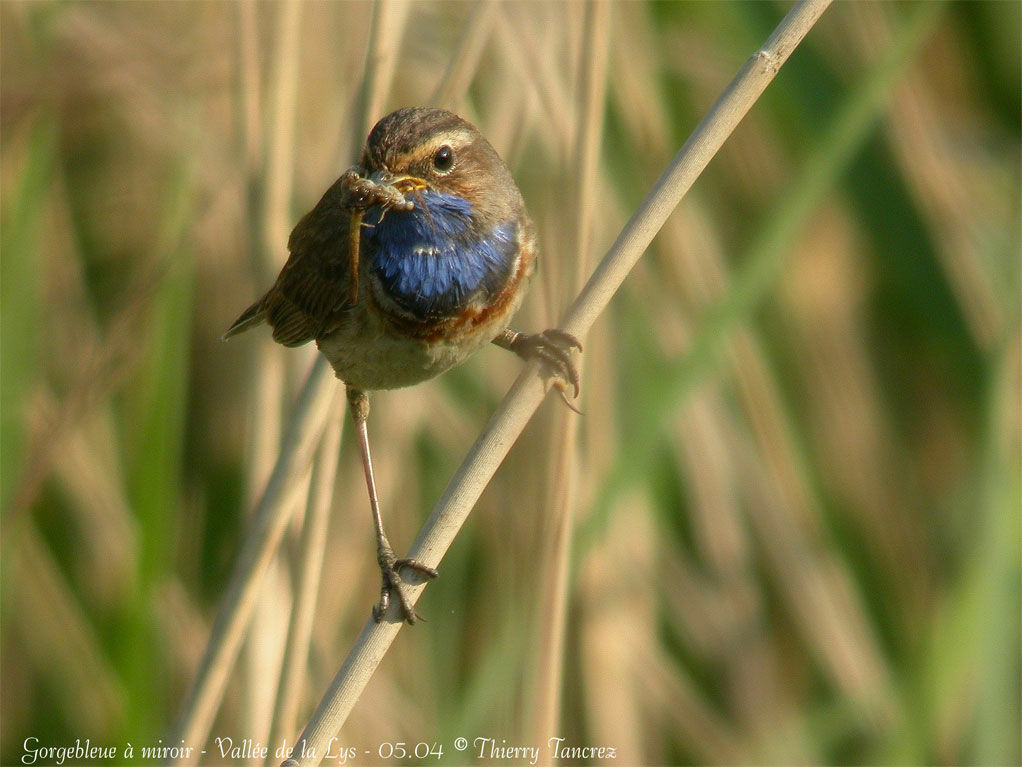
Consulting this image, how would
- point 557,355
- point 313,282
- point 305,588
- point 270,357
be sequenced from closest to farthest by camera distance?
point 557,355 < point 305,588 < point 313,282 < point 270,357

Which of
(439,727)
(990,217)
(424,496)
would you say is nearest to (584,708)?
(439,727)

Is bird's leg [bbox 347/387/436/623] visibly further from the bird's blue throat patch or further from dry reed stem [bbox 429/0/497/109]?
dry reed stem [bbox 429/0/497/109]

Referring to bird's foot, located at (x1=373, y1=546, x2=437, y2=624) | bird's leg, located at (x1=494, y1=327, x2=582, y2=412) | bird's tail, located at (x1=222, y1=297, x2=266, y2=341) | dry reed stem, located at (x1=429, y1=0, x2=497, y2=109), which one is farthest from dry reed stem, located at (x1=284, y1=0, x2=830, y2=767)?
bird's tail, located at (x1=222, y1=297, x2=266, y2=341)

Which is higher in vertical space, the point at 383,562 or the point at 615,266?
the point at 615,266

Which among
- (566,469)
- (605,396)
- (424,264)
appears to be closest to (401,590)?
(566,469)

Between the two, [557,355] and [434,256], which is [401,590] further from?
[434,256]

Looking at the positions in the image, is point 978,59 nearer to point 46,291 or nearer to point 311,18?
point 311,18

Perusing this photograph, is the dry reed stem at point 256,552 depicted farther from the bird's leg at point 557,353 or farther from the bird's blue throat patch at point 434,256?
the bird's leg at point 557,353
